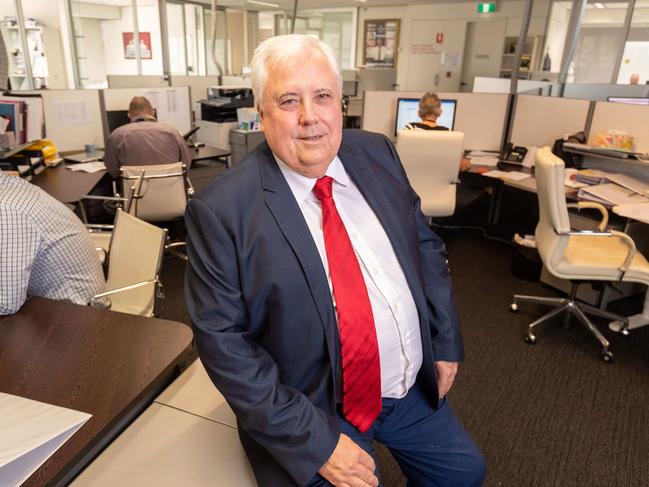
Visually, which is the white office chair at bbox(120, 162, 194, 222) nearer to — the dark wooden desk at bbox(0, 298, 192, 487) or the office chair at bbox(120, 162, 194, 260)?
the office chair at bbox(120, 162, 194, 260)

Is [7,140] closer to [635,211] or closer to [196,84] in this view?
[196,84]

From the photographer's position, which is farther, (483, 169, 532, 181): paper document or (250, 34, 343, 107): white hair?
(483, 169, 532, 181): paper document

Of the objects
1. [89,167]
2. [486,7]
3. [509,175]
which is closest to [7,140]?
[89,167]

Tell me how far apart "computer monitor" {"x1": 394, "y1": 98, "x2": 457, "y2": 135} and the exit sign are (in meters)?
6.11

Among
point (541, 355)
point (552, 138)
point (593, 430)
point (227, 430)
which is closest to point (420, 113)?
point (552, 138)

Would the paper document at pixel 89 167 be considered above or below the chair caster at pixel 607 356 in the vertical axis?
above

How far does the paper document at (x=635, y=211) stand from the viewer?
2.25 m

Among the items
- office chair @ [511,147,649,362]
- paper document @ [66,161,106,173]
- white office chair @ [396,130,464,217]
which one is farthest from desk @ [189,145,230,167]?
office chair @ [511,147,649,362]

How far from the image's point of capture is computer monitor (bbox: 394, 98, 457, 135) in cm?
400

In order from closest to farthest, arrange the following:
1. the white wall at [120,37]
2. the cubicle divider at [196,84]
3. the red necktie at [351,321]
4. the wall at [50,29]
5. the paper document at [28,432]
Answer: the paper document at [28,432] < the red necktie at [351,321] < the cubicle divider at [196,84] < the wall at [50,29] < the white wall at [120,37]

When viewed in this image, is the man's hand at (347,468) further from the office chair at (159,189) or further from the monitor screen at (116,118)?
the monitor screen at (116,118)

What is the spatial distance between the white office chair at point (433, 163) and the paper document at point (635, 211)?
1.04 metres

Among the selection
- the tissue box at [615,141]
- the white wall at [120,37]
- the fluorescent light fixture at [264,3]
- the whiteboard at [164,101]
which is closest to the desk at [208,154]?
the whiteboard at [164,101]

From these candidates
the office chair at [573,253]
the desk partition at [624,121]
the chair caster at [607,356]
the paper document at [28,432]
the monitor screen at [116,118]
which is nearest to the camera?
the paper document at [28,432]
